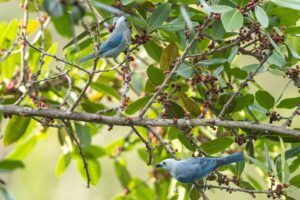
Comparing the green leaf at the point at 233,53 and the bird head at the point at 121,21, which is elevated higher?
the bird head at the point at 121,21

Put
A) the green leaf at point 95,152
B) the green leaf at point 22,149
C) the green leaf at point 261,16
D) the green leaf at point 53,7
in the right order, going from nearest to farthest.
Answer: the green leaf at point 53,7, the green leaf at point 261,16, the green leaf at point 95,152, the green leaf at point 22,149

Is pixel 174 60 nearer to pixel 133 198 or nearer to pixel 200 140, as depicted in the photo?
pixel 200 140

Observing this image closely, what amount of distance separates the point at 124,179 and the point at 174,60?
1.74 meters

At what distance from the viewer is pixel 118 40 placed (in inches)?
113

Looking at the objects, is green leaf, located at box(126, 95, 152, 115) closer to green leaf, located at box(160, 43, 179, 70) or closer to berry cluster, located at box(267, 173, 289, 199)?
green leaf, located at box(160, 43, 179, 70)

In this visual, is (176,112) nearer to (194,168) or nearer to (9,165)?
(194,168)

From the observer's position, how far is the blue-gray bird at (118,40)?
2.84 metres

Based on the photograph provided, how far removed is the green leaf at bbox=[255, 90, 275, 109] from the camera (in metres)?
2.98

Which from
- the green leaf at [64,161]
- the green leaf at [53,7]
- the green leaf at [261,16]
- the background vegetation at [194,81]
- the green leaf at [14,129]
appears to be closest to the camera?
the green leaf at [53,7]

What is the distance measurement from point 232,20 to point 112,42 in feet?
1.75

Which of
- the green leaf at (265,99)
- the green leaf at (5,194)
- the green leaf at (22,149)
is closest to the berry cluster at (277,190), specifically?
the green leaf at (265,99)

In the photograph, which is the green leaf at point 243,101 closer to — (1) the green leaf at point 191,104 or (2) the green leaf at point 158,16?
(1) the green leaf at point 191,104

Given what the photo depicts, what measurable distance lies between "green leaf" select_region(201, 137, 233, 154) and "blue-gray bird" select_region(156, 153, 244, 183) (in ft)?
0.27

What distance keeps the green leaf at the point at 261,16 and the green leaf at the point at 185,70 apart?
0.36 metres
